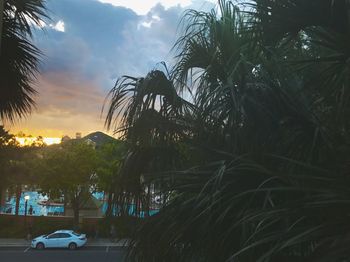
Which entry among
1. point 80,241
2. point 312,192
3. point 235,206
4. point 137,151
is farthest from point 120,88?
point 80,241

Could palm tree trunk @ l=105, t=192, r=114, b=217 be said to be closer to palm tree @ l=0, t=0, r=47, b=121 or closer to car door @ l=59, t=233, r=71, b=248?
palm tree @ l=0, t=0, r=47, b=121

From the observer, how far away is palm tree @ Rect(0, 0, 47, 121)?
21.5 feet

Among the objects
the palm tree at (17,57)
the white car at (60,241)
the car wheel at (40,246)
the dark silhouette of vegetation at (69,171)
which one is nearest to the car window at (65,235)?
the white car at (60,241)

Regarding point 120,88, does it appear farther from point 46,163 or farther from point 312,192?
point 46,163

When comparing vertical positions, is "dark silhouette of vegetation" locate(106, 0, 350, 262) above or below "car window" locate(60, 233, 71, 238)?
below

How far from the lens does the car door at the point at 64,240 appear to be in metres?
32.8

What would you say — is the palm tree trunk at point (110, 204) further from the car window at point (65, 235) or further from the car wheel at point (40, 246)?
the car wheel at point (40, 246)

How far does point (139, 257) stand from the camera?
5594 mm

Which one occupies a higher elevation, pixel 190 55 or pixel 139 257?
pixel 190 55

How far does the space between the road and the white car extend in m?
0.38

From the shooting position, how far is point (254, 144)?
4570 millimetres

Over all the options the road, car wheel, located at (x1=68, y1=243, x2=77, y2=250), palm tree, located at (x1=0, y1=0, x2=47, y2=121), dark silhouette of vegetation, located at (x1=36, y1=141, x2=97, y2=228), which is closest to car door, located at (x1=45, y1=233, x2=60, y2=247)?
the road

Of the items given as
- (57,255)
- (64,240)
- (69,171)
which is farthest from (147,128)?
(69,171)

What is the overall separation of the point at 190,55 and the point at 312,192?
3607mm
